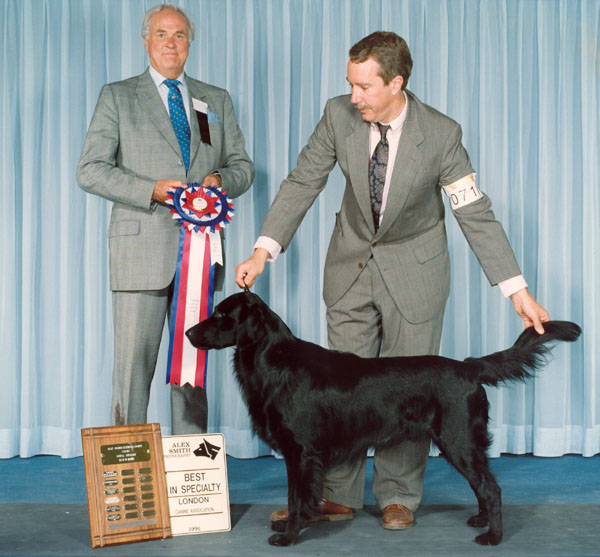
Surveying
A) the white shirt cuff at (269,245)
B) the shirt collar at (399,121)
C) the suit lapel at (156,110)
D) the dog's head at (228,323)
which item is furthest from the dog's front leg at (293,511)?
the suit lapel at (156,110)

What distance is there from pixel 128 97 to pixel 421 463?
172 centimetres

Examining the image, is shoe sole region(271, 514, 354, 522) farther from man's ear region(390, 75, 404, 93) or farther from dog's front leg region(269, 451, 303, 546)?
man's ear region(390, 75, 404, 93)

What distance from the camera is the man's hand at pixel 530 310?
2411 mm

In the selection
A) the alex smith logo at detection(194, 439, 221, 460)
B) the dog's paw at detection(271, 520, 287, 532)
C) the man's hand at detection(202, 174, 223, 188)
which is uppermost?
the man's hand at detection(202, 174, 223, 188)

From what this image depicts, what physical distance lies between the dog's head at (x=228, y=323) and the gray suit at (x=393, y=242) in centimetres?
31

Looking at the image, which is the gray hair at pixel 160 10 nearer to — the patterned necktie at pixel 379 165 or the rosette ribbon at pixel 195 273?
the rosette ribbon at pixel 195 273

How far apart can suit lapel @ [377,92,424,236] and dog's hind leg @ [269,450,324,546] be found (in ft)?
2.83

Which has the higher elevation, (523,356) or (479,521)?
(523,356)

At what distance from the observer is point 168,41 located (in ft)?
9.24

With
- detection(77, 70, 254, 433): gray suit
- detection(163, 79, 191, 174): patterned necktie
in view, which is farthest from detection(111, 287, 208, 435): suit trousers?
detection(163, 79, 191, 174): patterned necktie

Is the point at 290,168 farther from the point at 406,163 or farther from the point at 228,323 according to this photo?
the point at 228,323

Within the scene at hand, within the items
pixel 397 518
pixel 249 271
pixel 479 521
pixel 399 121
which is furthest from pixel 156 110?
pixel 479 521

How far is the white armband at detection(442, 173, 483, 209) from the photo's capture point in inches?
101

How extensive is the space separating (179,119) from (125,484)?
1.36 metres
